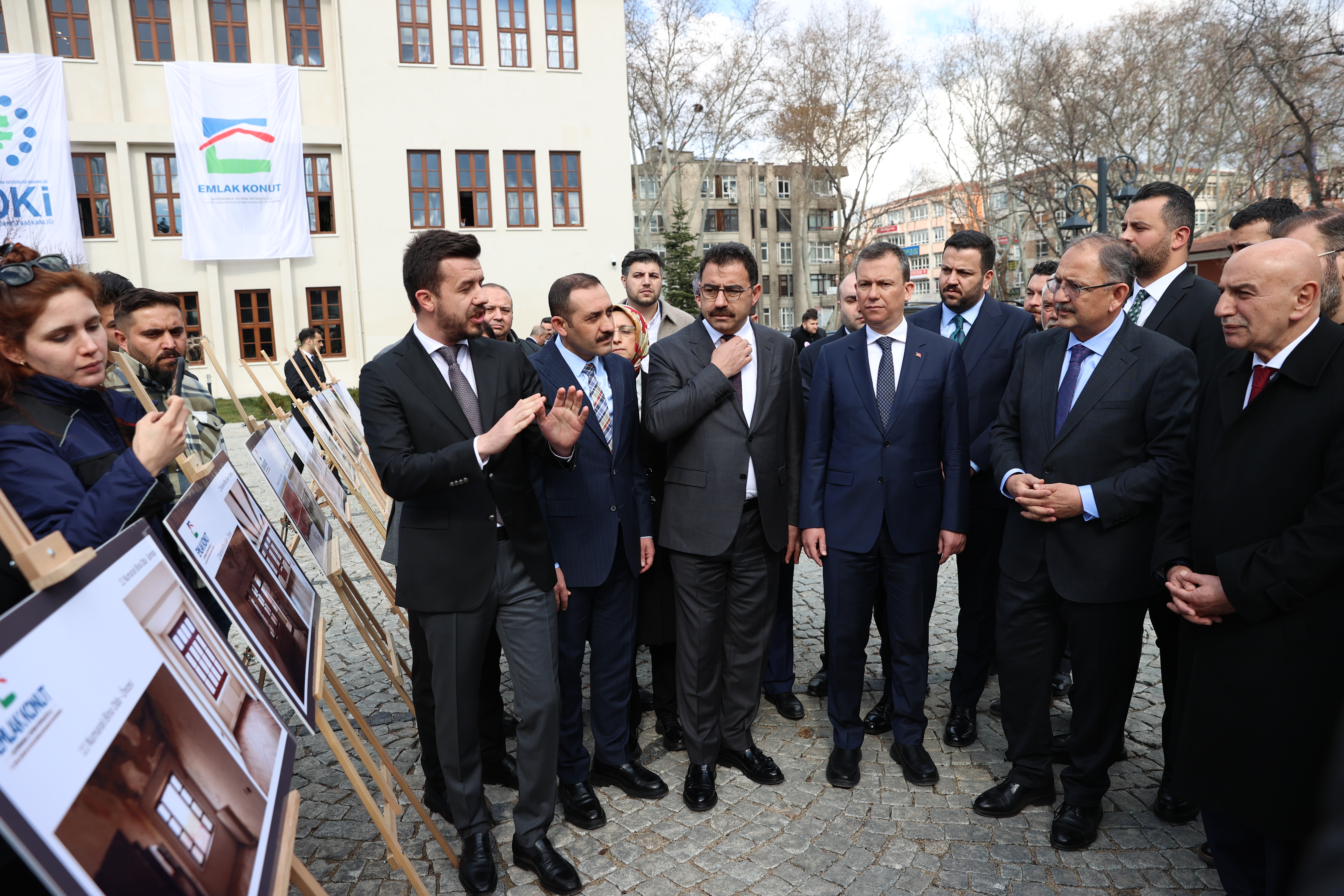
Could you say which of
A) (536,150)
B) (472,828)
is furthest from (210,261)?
(472,828)

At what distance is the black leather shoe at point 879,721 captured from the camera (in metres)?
4.40

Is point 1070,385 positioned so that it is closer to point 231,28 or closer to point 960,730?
point 960,730

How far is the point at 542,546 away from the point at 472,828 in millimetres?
1121

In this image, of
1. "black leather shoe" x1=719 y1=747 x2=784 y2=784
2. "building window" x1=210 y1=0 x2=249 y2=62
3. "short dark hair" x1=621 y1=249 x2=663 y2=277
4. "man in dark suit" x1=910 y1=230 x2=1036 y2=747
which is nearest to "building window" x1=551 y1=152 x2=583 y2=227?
"building window" x1=210 y1=0 x2=249 y2=62

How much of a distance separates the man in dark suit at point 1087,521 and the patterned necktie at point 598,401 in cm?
178

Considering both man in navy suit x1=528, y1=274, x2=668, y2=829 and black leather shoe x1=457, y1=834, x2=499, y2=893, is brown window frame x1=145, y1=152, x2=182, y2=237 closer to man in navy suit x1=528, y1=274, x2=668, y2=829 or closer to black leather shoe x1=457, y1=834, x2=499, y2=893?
man in navy suit x1=528, y1=274, x2=668, y2=829

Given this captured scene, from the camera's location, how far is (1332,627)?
8.35 ft

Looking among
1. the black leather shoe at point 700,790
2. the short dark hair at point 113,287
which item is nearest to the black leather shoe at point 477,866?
the black leather shoe at point 700,790

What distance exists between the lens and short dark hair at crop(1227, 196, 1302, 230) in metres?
4.42

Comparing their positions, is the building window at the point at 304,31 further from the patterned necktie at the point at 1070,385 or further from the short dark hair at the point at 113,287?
the patterned necktie at the point at 1070,385

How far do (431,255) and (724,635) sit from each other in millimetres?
2160

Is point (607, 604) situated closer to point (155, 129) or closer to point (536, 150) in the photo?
point (536, 150)

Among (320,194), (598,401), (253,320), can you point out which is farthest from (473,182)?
(598,401)

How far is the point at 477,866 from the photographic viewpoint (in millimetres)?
3145
